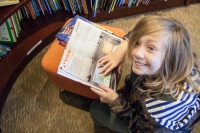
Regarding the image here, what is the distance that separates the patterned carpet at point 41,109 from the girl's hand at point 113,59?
1.06 ft

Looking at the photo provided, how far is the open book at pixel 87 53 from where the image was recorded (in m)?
0.98

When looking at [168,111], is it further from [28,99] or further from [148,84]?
[28,99]

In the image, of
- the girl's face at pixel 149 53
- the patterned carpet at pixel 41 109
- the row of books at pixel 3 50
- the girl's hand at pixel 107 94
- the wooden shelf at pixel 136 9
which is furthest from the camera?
the wooden shelf at pixel 136 9

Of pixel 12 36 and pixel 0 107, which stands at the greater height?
pixel 12 36

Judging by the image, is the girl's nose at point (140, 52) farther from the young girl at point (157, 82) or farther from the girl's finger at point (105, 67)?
→ the girl's finger at point (105, 67)

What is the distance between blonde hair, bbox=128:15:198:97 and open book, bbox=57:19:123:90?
0.20 m

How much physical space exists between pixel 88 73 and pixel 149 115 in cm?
30

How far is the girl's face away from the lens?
2.52ft

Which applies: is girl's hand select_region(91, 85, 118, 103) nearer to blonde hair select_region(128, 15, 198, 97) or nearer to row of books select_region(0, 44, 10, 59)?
blonde hair select_region(128, 15, 198, 97)

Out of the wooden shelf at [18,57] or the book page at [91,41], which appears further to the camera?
the wooden shelf at [18,57]

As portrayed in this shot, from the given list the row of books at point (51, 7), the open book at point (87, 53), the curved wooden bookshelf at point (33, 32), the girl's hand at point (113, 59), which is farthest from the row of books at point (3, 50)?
the girl's hand at point (113, 59)

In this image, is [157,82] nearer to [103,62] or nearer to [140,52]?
[140,52]

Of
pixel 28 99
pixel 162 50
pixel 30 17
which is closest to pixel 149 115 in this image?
pixel 162 50

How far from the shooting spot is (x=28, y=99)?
1306 millimetres
